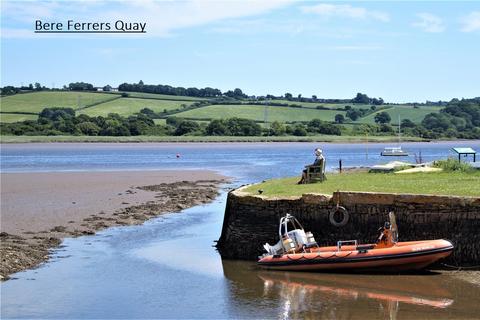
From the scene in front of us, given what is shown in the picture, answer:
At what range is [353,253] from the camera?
18297mm

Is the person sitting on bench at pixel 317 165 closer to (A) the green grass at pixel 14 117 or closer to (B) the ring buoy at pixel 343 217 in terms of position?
(B) the ring buoy at pixel 343 217

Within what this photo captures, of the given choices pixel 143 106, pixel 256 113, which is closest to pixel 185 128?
pixel 143 106

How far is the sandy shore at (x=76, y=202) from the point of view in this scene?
23203 millimetres

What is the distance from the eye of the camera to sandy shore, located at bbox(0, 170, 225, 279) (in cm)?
2320

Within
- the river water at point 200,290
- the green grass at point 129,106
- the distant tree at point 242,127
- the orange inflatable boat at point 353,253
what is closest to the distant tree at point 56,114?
the green grass at point 129,106

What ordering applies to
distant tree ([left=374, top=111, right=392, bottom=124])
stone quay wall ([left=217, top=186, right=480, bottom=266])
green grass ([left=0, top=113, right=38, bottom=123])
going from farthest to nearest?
distant tree ([left=374, top=111, right=392, bottom=124]) → green grass ([left=0, top=113, right=38, bottom=123]) → stone quay wall ([left=217, top=186, right=480, bottom=266])

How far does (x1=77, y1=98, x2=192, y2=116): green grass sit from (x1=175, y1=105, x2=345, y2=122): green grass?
228 inches

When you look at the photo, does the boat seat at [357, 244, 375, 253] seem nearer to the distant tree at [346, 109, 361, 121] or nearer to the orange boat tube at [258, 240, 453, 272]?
the orange boat tube at [258, 240, 453, 272]

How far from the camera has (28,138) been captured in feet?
376

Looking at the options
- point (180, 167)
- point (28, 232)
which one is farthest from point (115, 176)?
point (28, 232)

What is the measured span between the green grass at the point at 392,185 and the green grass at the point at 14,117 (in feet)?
342

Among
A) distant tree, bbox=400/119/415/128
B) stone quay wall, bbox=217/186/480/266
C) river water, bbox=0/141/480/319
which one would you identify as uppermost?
distant tree, bbox=400/119/415/128

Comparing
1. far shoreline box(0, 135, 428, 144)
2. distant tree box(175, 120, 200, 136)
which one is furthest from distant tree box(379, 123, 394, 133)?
distant tree box(175, 120, 200, 136)

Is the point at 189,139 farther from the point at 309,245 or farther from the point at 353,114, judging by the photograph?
the point at 309,245
